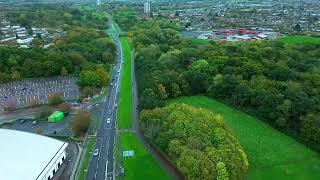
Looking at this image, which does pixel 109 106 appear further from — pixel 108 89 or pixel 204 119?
pixel 204 119

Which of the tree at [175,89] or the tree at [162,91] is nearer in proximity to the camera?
the tree at [162,91]

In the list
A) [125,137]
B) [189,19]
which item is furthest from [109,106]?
[189,19]

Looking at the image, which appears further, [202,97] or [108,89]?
[108,89]

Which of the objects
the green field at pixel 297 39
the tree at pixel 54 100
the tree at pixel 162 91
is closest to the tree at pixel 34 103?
the tree at pixel 54 100

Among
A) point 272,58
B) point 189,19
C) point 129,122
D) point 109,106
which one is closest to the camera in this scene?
point 129,122

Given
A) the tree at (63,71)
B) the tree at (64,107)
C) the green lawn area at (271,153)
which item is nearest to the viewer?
the green lawn area at (271,153)

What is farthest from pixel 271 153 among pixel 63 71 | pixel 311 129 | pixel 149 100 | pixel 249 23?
pixel 249 23

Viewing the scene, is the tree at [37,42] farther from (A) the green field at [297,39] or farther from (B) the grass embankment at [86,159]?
(A) the green field at [297,39]
